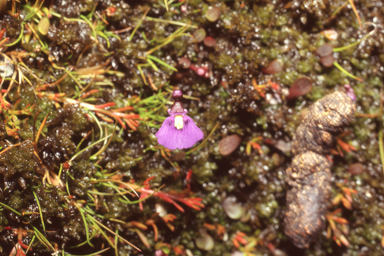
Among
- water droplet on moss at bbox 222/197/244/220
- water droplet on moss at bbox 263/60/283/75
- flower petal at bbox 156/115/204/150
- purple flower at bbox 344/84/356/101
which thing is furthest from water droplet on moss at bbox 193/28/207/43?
water droplet on moss at bbox 222/197/244/220

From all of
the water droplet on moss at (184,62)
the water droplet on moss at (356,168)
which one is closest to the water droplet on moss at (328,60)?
the water droplet on moss at (356,168)

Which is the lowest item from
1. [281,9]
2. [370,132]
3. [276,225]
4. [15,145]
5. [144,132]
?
[276,225]

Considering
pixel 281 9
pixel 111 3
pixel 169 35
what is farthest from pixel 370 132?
pixel 111 3

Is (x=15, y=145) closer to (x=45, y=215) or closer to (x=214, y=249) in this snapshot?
(x=45, y=215)

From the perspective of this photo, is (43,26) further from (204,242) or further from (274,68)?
(204,242)

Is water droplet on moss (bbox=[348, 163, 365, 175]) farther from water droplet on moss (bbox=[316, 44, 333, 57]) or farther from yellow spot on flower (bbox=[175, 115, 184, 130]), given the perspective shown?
yellow spot on flower (bbox=[175, 115, 184, 130])

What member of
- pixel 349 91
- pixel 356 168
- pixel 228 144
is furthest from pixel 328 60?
pixel 228 144
